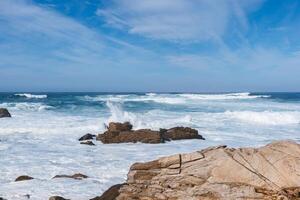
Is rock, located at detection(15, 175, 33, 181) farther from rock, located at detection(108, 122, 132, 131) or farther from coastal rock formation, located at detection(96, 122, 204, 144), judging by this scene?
rock, located at detection(108, 122, 132, 131)

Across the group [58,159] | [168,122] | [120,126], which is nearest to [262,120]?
[168,122]

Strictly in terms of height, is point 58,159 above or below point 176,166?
below

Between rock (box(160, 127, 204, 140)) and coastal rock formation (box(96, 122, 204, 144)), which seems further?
rock (box(160, 127, 204, 140))

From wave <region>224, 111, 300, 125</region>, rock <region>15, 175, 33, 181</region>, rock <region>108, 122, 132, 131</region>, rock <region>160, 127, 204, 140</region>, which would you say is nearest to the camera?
rock <region>15, 175, 33, 181</region>

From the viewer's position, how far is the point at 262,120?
116ft

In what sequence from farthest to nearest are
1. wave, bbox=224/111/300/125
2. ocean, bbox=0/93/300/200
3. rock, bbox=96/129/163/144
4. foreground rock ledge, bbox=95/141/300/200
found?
wave, bbox=224/111/300/125, rock, bbox=96/129/163/144, ocean, bbox=0/93/300/200, foreground rock ledge, bbox=95/141/300/200

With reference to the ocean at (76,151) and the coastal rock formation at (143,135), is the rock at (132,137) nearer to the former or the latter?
the coastal rock formation at (143,135)

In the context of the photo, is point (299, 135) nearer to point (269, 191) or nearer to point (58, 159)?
point (58, 159)

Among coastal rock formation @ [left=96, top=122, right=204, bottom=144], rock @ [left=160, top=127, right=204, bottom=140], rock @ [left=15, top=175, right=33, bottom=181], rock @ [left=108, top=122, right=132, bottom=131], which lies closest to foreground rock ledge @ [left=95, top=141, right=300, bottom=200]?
rock @ [left=15, top=175, right=33, bottom=181]

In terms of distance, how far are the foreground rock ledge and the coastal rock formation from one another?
1285 centimetres

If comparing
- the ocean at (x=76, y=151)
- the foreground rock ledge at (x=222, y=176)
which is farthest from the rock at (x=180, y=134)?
the foreground rock ledge at (x=222, y=176)

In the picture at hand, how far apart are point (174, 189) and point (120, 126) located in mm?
16567

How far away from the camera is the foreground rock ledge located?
700 cm

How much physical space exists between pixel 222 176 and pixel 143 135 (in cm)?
1445
